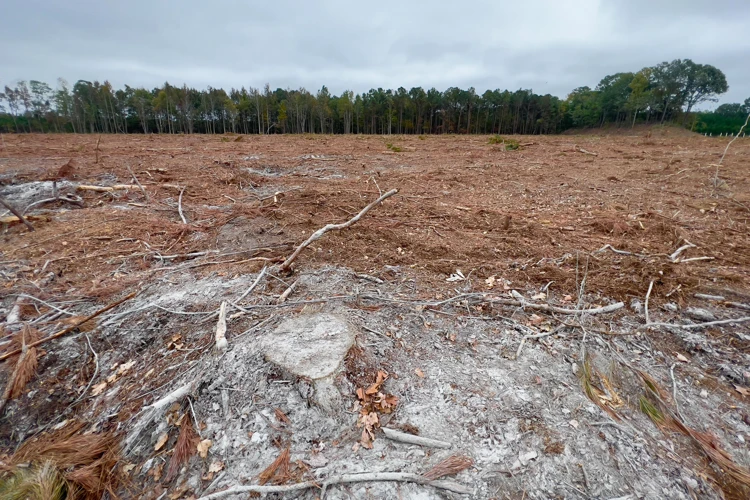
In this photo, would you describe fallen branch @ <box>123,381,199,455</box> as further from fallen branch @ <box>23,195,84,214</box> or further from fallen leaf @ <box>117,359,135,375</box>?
fallen branch @ <box>23,195,84,214</box>

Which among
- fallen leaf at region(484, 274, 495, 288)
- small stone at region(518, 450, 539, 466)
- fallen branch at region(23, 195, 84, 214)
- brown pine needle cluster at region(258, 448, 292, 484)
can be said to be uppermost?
fallen branch at region(23, 195, 84, 214)

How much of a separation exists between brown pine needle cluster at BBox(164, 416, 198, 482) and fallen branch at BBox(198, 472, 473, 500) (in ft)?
0.99

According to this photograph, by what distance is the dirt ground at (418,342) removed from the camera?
172 centimetres

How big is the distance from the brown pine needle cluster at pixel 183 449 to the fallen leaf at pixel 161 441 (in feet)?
0.28

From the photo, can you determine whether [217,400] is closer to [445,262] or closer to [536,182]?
[445,262]

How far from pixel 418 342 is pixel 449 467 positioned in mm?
951

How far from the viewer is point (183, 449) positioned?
181 centimetres

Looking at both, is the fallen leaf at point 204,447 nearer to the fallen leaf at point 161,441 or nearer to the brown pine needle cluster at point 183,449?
the brown pine needle cluster at point 183,449

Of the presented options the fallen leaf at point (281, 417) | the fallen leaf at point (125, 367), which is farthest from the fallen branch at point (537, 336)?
the fallen leaf at point (125, 367)

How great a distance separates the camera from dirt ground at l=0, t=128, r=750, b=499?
1722mm

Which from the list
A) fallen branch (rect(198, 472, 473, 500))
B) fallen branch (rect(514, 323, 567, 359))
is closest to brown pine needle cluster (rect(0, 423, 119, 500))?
fallen branch (rect(198, 472, 473, 500))

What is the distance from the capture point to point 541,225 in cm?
499

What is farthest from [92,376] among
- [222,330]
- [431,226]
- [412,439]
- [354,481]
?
[431,226]

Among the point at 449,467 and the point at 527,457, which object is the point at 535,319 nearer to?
the point at 527,457
